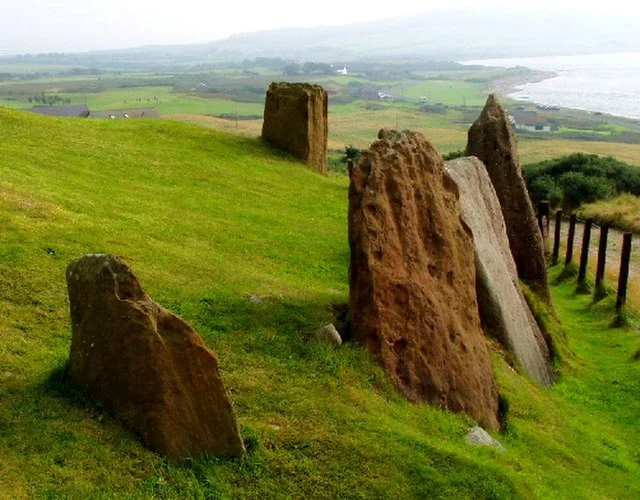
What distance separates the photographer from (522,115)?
113125 mm

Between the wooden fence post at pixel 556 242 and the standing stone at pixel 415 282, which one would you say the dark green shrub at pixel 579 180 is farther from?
the standing stone at pixel 415 282

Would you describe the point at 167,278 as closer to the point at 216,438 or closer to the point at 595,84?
the point at 216,438

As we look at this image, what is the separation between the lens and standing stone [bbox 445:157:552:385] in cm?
1475

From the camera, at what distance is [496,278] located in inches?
602

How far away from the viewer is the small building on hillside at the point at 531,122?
10425 cm

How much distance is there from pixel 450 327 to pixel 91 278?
229 inches

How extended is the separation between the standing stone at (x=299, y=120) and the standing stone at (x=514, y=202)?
1299 cm

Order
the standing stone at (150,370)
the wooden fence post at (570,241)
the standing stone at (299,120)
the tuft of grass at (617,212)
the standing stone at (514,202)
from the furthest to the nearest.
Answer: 1. the tuft of grass at (617,212)
2. the standing stone at (299,120)
3. the wooden fence post at (570,241)
4. the standing stone at (514,202)
5. the standing stone at (150,370)

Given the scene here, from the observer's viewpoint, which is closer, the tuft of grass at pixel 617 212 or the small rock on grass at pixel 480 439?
the small rock on grass at pixel 480 439

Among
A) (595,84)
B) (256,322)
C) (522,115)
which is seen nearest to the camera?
(256,322)

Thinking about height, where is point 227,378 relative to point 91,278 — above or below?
below

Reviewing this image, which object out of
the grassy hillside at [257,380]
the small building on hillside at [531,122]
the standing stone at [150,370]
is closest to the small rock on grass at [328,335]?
the grassy hillside at [257,380]

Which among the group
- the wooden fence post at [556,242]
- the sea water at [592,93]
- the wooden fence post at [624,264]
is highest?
the wooden fence post at [624,264]

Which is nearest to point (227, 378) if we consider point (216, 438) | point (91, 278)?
point (216, 438)
